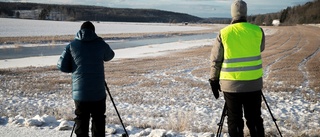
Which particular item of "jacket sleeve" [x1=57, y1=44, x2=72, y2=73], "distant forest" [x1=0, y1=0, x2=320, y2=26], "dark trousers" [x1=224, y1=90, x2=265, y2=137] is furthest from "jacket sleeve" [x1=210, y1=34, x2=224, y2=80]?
"distant forest" [x1=0, y1=0, x2=320, y2=26]

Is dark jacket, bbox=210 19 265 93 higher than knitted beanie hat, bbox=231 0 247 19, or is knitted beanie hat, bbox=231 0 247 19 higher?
knitted beanie hat, bbox=231 0 247 19

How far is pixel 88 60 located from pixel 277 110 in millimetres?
7102

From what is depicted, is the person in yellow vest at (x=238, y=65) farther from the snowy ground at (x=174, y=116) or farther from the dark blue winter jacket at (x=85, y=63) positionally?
the dark blue winter jacket at (x=85, y=63)

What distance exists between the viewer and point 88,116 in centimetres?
534

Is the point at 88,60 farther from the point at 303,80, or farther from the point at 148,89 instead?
the point at 303,80

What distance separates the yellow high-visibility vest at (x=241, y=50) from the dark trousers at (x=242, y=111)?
0.29 metres

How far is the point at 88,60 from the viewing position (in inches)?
200

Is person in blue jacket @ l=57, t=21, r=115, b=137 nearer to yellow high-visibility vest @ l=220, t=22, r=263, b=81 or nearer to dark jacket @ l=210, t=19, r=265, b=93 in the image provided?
dark jacket @ l=210, t=19, r=265, b=93

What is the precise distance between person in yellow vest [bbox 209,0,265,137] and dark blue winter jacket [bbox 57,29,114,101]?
6.05ft

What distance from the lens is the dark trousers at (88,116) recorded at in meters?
5.21

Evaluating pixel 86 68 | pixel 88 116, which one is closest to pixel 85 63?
pixel 86 68

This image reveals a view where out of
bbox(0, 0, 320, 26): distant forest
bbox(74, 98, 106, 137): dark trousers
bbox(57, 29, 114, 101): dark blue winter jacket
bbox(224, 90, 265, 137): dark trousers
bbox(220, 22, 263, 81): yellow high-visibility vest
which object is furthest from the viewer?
bbox(0, 0, 320, 26): distant forest

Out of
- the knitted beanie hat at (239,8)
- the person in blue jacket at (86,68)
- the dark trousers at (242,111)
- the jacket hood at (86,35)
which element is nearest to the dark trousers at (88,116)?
the person in blue jacket at (86,68)

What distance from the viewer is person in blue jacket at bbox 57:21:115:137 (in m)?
5.05
